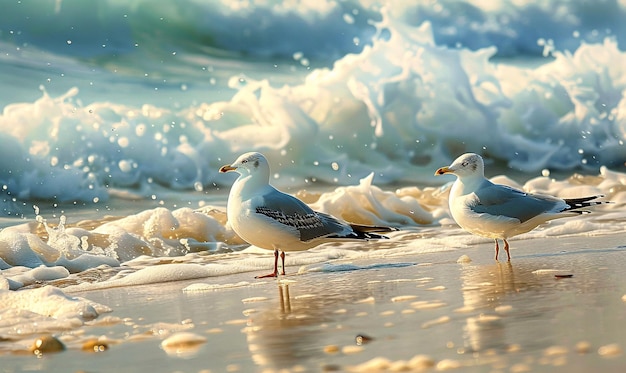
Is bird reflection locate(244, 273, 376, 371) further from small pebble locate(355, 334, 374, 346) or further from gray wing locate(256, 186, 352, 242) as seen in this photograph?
gray wing locate(256, 186, 352, 242)

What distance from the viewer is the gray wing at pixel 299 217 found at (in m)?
5.89

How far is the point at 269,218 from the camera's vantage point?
5.85m

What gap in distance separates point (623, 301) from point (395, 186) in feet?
37.4

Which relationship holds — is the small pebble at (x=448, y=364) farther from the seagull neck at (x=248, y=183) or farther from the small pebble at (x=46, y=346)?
the seagull neck at (x=248, y=183)

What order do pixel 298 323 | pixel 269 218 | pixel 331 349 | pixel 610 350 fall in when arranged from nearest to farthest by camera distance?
pixel 610 350 → pixel 331 349 → pixel 298 323 → pixel 269 218

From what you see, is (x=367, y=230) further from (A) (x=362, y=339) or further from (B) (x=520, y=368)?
(B) (x=520, y=368)

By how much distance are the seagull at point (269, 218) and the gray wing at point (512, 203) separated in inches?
27.1

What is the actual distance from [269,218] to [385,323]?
2472 mm

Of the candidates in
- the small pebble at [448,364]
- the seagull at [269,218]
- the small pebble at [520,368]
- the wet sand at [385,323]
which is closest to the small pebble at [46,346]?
the wet sand at [385,323]

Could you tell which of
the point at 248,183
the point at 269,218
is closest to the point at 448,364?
the point at 269,218

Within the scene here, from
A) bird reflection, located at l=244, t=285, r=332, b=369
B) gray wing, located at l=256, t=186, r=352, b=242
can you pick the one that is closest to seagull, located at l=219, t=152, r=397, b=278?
gray wing, located at l=256, t=186, r=352, b=242

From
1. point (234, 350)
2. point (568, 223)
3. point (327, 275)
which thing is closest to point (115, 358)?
point (234, 350)

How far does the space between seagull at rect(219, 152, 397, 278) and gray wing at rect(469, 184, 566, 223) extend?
0.69 metres

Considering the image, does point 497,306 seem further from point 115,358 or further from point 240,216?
point 240,216
